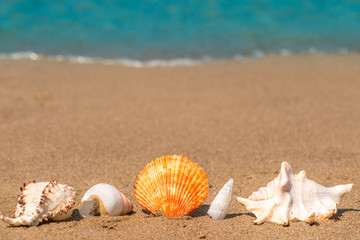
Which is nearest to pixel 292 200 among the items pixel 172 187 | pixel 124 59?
pixel 172 187

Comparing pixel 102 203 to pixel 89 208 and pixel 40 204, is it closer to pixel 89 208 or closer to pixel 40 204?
pixel 89 208

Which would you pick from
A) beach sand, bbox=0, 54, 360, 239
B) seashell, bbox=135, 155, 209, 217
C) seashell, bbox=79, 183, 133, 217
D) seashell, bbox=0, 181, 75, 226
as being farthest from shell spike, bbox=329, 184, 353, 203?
seashell, bbox=0, 181, 75, 226

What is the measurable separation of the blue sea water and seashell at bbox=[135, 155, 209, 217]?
5533mm

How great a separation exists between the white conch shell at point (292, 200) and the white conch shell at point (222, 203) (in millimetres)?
93

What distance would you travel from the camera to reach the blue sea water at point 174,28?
835 cm

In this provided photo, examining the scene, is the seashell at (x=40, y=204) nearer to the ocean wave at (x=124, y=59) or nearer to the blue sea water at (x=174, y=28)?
the ocean wave at (x=124, y=59)

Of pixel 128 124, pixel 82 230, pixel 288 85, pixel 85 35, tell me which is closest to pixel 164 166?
pixel 82 230

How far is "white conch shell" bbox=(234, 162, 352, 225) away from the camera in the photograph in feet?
7.79

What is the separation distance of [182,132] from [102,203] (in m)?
1.93

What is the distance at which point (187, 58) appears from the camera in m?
7.83

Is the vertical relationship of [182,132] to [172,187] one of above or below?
above

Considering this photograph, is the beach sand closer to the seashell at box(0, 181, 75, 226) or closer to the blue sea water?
the seashell at box(0, 181, 75, 226)

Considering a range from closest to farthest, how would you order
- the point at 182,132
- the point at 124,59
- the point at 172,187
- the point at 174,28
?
the point at 172,187
the point at 182,132
the point at 124,59
the point at 174,28

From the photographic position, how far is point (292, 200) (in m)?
2.39
